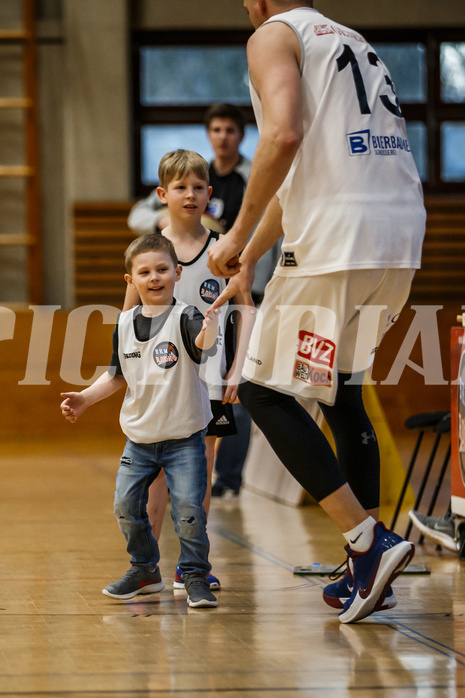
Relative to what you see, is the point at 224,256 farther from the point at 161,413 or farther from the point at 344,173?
the point at 161,413

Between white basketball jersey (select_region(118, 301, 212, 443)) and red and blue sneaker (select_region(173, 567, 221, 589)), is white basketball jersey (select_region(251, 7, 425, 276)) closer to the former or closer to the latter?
white basketball jersey (select_region(118, 301, 212, 443))

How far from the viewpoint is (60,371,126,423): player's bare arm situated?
2.30 metres

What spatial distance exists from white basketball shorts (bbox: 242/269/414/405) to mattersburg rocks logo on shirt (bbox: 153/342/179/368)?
266 millimetres

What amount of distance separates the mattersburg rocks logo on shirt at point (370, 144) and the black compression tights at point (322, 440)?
1.58 ft

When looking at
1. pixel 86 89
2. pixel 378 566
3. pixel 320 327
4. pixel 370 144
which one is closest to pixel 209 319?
pixel 320 327

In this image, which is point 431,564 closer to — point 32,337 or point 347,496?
point 347,496

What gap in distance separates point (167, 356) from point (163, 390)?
8cm

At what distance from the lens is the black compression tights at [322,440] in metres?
2.07

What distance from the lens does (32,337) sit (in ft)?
21.9

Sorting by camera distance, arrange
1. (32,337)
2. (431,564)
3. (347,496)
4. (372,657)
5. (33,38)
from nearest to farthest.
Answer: (372,657) → (347,496) → (431,564) → (32,337) → (33,38)

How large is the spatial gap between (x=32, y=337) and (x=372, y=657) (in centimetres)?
509

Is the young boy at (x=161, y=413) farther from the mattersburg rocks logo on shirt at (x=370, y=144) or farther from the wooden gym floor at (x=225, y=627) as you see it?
the mattersburg rocks logo on shirt at (x=370, y=144)

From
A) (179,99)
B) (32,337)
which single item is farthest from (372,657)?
(179,99)

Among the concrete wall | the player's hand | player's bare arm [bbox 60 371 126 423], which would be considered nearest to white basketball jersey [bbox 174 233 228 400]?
player's bare arm [bbox 60 371 126 423]
